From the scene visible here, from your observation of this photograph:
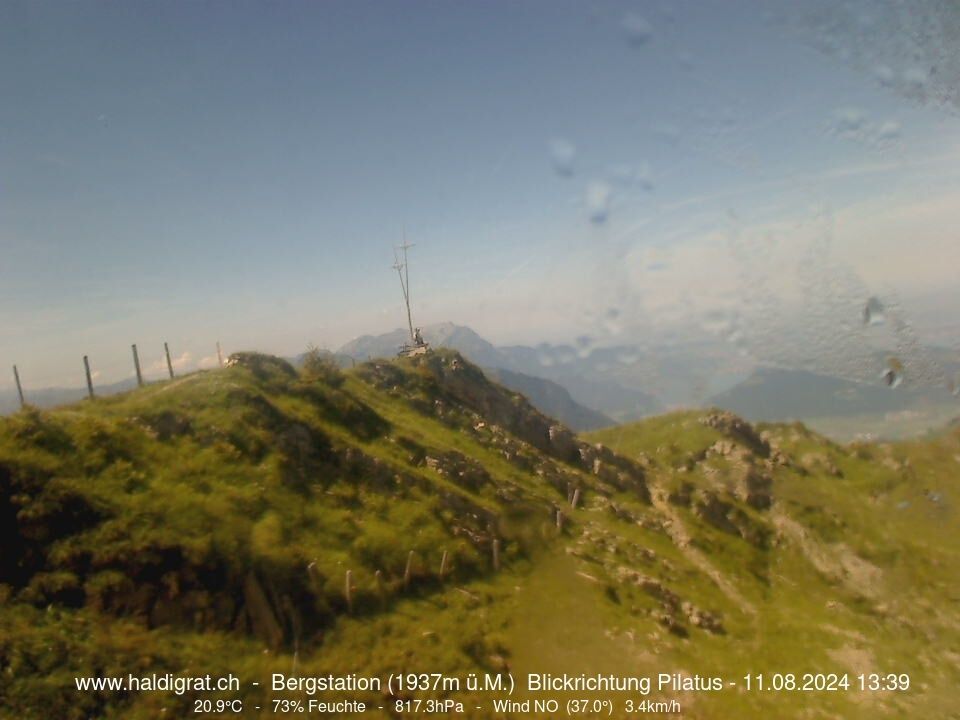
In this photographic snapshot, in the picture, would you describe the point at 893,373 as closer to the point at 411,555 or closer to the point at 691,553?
the point at 411,555

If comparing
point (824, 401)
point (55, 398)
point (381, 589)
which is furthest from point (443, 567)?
point (824, 401)

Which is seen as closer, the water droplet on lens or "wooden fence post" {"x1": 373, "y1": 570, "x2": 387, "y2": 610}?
the water droplet on lens

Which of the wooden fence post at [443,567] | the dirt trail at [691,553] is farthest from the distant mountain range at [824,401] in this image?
the wooden fence post at [443,567]

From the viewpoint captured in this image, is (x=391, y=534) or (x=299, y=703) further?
(x=391, y=534)

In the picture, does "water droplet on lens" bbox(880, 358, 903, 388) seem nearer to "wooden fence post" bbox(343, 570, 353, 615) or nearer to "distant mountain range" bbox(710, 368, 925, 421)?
"wooden fence post" bbox(343, 570, 353, 615)

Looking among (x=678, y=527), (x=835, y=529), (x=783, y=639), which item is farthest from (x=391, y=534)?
(x=835, y=529)

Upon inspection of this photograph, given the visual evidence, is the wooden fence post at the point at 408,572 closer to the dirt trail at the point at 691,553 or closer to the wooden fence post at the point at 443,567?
the wooden fence post at the point at 443,567

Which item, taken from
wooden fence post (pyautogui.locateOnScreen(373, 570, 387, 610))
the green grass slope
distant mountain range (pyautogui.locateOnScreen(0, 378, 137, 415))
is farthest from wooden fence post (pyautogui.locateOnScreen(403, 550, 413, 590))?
distant mountain range (pyautogui.locateOnScreen(0, 378, 137, 415))

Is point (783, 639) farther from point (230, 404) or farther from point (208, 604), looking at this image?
point (230, 404)
